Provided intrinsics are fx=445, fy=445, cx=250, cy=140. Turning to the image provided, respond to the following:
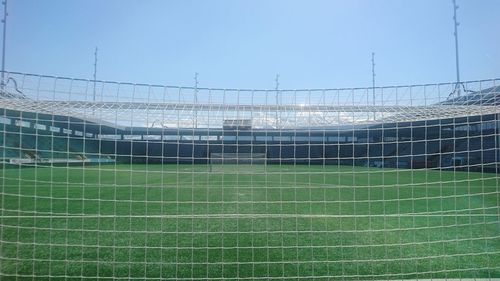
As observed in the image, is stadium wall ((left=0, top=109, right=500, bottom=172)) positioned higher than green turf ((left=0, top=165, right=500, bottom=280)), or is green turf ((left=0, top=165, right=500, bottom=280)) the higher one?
stadium wall ((left=0, top=109, right=500, bottom=172))

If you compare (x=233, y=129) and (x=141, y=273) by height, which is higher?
(x=233, y=129)

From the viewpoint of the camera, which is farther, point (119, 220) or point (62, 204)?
point (62, 204)

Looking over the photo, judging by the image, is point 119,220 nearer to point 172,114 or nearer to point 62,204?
point 62,204

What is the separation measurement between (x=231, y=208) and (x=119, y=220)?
9.47 feet

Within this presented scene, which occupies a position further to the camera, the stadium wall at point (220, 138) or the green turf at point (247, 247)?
the green turf at point (247, 247)

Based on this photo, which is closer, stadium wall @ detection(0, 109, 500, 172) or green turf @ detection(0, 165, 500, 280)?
stadium wall @ detection(0, 109, 500, 172)

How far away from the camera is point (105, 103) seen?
15.3ft

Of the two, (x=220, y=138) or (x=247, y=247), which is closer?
(x=247, y=247)

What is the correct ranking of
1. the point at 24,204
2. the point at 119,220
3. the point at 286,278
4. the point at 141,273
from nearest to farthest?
the point at 286,278 < the point at 141,273 < the point at 119,220 < the point at 24,204

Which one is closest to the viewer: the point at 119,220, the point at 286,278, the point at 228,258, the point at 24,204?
the point at 286,278

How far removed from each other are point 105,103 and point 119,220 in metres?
4.32

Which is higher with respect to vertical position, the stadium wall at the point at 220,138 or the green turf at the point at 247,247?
the stadium wall at the point at 220,138

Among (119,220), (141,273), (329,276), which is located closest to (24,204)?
(119,220)

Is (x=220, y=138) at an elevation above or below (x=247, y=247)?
above
